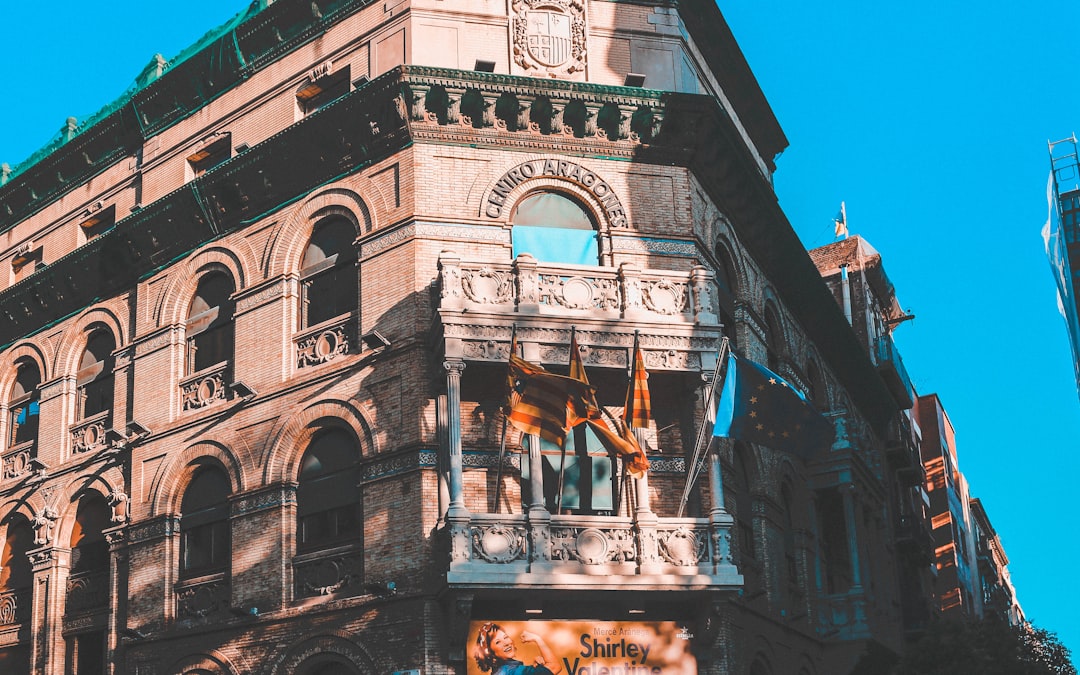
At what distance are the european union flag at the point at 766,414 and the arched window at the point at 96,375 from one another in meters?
14.7

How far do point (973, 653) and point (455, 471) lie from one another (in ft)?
33.6

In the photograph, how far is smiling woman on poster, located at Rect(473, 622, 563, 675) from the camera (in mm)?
21672

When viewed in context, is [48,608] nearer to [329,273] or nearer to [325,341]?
[325,341]

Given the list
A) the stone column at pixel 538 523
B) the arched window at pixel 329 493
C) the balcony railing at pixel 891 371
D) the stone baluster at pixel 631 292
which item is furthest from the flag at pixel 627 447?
the balcony railing at pixel 891 371

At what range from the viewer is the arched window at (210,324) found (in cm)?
2762

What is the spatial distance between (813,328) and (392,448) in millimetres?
15727

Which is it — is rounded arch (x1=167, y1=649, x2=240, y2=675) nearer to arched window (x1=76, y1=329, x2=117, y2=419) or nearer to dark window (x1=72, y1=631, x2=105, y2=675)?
dark window (x1=72, y1=631, x2=105, y2=675)

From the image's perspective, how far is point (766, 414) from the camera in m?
24.1

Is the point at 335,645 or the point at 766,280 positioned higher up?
the point at 766,280

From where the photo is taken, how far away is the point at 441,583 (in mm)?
21547

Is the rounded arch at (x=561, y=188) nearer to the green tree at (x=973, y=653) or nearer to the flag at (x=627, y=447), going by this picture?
the flag at (x=627, y=447)

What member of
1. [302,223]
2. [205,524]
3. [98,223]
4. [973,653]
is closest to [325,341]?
[302,223]

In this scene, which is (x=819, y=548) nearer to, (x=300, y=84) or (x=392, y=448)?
(x=392, y=448)

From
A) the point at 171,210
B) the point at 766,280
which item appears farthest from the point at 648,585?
the point at 171,210
